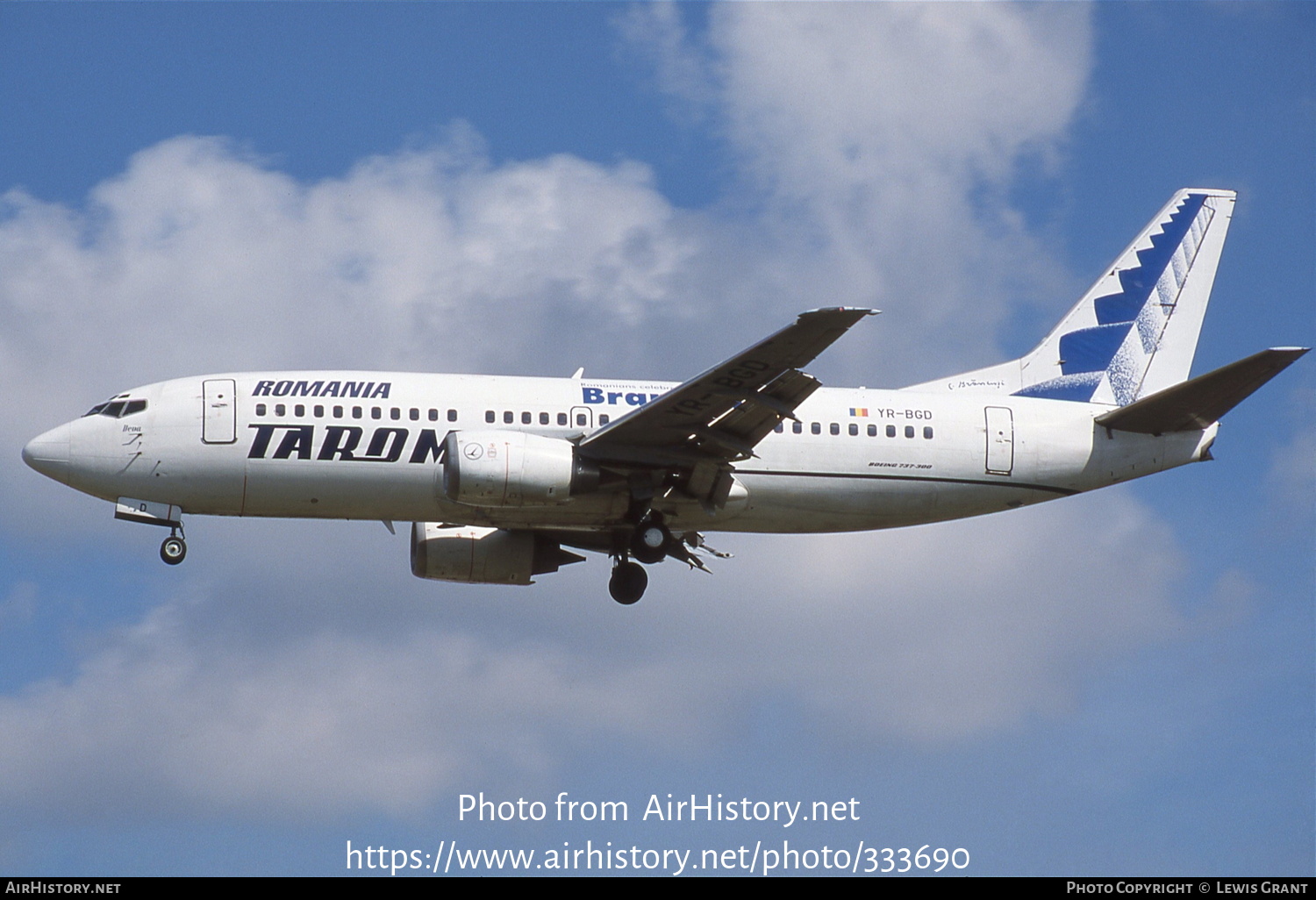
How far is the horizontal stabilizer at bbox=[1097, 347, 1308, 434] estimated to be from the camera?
3675 cm

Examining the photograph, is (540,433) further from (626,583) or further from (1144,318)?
(1144,318)

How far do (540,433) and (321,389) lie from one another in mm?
4717

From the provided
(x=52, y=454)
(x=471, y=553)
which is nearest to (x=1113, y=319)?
(x=471, y=553)

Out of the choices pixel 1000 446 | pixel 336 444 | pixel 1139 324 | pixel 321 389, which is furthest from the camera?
pixel 1139 324

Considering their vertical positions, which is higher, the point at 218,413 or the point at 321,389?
the point at 321,389

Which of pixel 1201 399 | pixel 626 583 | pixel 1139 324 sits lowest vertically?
pixel 626 583

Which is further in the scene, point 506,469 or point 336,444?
point 336,444

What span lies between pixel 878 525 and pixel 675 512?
473cm

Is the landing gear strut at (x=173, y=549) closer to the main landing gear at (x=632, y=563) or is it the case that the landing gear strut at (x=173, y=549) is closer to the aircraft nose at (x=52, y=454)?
the aircraft nose at (x=52, y=454)

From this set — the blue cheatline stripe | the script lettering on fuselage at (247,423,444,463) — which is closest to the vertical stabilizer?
the blue cheatline stripe

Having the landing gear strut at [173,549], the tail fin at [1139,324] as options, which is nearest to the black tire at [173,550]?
the landing gear strut at [173,549]

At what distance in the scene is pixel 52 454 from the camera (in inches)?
1492

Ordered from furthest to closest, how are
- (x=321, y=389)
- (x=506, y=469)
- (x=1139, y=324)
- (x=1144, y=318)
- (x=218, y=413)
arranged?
(x=1144, y=318) < (x=1139, y=324) < (x=321, y=389) < (x=218, y=413) < (x=506, y=469)
